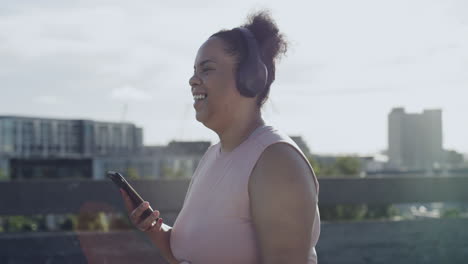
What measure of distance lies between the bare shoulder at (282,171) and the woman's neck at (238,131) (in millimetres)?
235

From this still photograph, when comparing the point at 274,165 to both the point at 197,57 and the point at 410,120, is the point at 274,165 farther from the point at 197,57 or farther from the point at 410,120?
the point at 410,120

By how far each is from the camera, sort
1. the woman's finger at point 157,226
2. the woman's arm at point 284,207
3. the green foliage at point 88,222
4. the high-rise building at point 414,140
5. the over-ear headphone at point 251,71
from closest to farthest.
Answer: the woman's arm at point 284,207, the over-ear headphone at point 251,71, the woman's finger at point 157,226, the green foliage at point 88,222, the high-rise building at point 414,140

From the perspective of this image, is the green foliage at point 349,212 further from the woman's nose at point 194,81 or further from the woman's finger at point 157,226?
the woman's nose at point 194,81

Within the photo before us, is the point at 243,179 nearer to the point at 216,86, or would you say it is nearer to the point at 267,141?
the point at 267,141

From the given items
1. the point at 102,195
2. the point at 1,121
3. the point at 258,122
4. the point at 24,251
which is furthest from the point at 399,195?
the point at 1,121

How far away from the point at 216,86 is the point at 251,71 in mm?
126

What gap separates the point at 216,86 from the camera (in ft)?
6.53

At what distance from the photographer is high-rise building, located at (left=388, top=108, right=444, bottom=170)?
476ft

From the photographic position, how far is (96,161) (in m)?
119

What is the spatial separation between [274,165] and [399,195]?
28.6ft

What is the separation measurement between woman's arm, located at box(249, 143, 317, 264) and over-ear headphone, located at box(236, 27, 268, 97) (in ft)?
1.03

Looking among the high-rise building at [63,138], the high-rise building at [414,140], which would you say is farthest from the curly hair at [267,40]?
the high-rise building at [414,140]

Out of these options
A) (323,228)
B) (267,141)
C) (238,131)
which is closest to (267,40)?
(238,131)

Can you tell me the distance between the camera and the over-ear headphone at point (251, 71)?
196 cm
